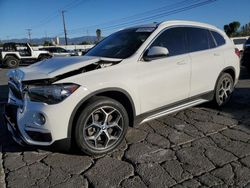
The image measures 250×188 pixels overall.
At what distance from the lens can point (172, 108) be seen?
4758 millimetres

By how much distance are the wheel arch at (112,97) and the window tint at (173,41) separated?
0.98 m

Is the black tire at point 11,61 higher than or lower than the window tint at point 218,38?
lower

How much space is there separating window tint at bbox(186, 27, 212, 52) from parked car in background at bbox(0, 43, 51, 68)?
18.5 metres

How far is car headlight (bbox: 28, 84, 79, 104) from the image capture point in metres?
3.52

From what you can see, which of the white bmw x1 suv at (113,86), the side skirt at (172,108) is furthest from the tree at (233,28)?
the white bmw x1 suv at (113,86)

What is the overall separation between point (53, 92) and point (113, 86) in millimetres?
801

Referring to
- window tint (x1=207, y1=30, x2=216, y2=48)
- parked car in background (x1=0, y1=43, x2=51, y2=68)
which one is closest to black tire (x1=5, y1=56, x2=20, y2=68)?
parked car in background (x1=0, y1=43, x2=51, y2=68)

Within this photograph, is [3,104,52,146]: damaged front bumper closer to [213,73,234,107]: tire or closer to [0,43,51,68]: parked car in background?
[213,73,234,107]: tire

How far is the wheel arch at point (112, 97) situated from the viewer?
11.9 ft

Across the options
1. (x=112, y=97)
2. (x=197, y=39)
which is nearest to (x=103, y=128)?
(x=112, y=97)

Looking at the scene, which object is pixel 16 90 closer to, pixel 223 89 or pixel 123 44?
pixel 123 44

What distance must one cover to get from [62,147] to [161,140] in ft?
4.87

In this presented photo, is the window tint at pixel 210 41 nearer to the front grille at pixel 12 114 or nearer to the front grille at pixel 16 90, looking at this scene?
the front grille at pixel 16 90

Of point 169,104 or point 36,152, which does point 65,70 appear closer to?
point 36,152
